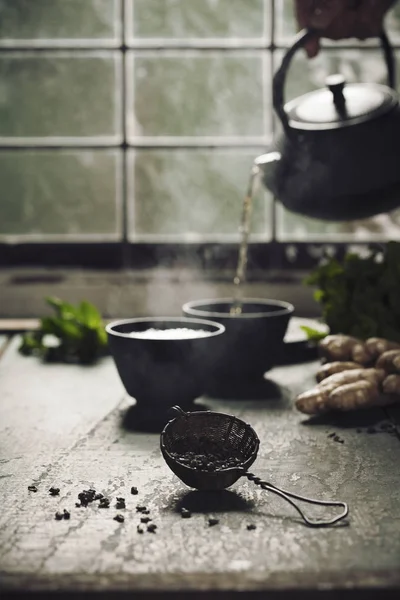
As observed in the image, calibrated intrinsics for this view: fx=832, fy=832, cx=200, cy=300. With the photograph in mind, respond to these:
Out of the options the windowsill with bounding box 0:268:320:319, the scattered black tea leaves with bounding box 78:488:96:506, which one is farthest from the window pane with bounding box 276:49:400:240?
the scattered black tea leaves with bounding box 78:488:96:506

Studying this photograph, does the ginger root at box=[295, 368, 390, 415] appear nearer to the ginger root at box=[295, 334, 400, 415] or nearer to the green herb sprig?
the ginger root at box=[295, 334, 400, 415]

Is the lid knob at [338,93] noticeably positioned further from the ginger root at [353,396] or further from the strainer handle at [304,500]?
the strainer handle at [304,500]

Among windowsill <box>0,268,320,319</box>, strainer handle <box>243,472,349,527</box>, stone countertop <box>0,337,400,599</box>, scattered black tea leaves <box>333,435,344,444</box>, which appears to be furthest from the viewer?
windowsill <box>0,268,320,319</box>

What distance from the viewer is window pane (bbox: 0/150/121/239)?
2.67 meters

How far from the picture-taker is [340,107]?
4.95 ft

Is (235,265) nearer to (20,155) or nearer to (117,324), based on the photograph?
(20,155)

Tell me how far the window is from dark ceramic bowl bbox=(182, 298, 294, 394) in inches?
44.4

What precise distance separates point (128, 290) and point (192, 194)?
0.40 m

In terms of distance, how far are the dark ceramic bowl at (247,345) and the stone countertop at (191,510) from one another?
0.24 feet

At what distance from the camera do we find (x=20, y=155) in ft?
8.77

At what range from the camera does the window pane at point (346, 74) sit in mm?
2646

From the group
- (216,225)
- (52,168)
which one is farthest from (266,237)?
(52,168)

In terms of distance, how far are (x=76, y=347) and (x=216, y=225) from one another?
984mm

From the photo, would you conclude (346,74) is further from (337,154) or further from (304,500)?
(304,500)
